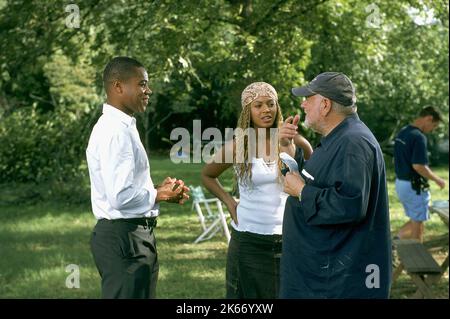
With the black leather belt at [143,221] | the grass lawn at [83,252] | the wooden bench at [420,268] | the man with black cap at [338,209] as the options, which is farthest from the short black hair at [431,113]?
the black leather belt at [143,221]

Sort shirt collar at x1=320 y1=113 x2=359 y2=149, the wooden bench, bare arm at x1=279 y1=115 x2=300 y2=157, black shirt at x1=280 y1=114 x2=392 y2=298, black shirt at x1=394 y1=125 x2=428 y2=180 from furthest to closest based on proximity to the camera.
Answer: black shirt at x1=394 y1=125 x2=428 y2=180
the wooden bench
bare arm at x1=279 y1=115 x2=300 y2=157
shirt collar at x1=320 y1=113 x2=359 y2=149
black shirt at x1=280 y1=114 x2=392 y2=298

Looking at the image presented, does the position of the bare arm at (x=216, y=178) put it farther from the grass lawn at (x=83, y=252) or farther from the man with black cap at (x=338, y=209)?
the man with black cap at (x=338, y=209)

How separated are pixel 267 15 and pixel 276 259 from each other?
3097 mm

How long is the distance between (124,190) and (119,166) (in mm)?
90

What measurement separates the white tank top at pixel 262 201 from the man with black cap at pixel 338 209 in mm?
590

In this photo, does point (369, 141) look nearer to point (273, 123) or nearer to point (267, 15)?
point (273, 123)

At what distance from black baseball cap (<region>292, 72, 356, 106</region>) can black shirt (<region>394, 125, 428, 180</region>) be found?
5.26 metres

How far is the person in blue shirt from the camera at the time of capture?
784 centimetres

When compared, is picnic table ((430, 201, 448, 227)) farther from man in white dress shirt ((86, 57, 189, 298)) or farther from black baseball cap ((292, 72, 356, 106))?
man in white dress shirt ((86, 57, 189, 298))

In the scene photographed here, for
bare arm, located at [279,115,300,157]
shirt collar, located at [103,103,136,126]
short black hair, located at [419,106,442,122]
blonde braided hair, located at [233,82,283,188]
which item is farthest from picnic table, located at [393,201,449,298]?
shirt collar, located at [103,103,136,126]

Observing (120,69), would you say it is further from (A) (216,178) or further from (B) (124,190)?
(A) (216,178)

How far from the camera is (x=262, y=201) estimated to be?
3441 mm

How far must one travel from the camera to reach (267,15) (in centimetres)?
603

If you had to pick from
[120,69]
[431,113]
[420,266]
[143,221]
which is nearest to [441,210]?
[431,113]
